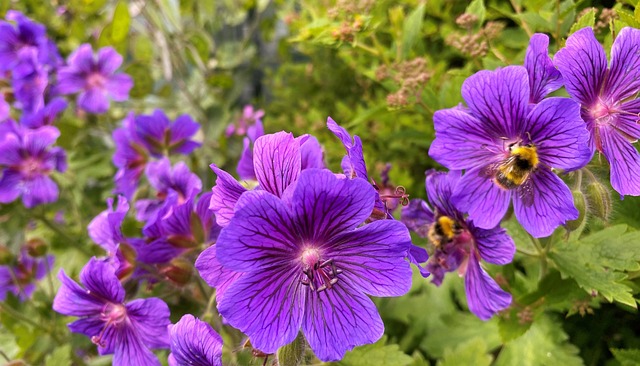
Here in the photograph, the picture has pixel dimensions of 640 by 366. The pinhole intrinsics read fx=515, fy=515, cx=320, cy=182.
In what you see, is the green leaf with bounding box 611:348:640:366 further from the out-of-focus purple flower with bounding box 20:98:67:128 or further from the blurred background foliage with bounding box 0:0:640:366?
the out-of-focus purple flower with bounding box 20:98:67:128

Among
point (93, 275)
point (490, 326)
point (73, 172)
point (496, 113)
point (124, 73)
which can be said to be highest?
point (496, 113)

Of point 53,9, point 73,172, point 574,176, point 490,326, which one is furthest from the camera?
point 53,9

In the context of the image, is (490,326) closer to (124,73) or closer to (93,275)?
(93,275)

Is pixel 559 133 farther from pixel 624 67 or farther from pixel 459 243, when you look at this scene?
pixel 459 243

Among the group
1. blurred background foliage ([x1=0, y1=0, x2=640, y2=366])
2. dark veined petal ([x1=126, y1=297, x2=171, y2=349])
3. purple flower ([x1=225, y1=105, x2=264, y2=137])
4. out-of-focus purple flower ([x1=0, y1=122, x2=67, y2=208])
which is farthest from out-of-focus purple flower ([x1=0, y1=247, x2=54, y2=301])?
dark veined petal ([x1=126, y1=297, x2=171, y2=349])

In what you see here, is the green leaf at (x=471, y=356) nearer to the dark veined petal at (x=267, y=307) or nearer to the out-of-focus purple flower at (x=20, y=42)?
the dark veined petal at (x=267, y=307)

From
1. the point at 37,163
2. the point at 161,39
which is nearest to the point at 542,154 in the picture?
the point at 37,163
